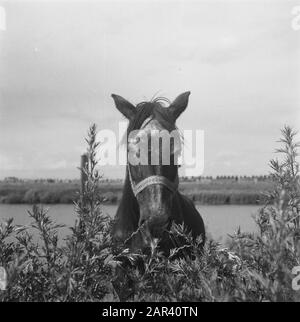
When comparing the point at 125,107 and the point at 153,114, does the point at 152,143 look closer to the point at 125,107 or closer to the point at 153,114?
the point at 153,114

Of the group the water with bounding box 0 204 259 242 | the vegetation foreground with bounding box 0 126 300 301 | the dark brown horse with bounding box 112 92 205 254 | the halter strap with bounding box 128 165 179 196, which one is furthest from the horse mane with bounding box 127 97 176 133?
the vegetation foreground with bounding box 0 126 300 301

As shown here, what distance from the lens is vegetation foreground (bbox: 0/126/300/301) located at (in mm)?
2836

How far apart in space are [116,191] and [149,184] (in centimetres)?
108

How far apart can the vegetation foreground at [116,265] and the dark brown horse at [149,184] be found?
0.74 meters

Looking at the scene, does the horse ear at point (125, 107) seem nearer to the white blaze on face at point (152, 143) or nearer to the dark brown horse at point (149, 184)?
the dark brown horse at point (149, 184)

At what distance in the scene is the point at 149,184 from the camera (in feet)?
14.5

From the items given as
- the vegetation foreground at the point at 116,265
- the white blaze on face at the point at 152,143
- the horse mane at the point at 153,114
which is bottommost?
the vegetation foreground at the point at 116,265

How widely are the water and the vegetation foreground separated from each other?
1.19 m

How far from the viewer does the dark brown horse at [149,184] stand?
4.32 metres

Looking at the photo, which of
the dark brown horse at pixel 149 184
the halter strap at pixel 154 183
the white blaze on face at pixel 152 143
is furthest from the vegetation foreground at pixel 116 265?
the white blaze on face at pixel 152 143

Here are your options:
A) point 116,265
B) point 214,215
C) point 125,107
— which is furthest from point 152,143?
point 214,215
